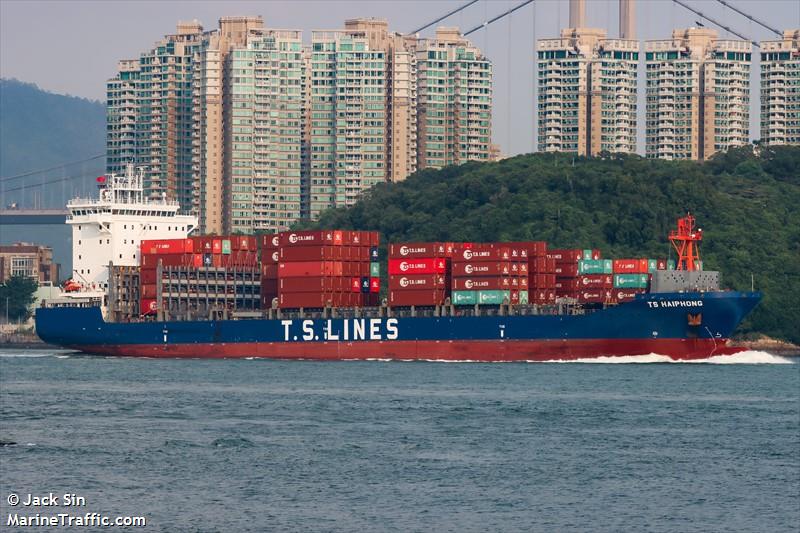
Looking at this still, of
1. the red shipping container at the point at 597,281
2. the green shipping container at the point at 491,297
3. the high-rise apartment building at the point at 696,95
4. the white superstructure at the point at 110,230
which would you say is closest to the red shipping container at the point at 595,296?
the red shipping container at the point at 597,281

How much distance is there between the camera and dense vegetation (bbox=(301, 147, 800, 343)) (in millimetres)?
108812

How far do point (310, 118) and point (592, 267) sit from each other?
269ft

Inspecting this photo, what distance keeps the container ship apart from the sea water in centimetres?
646

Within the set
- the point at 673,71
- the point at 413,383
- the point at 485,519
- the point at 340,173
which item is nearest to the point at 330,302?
the point at 413,383

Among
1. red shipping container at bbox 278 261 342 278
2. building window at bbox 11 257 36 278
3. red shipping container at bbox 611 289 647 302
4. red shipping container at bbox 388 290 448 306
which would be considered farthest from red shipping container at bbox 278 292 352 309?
building window at bbox 11 257 36 278

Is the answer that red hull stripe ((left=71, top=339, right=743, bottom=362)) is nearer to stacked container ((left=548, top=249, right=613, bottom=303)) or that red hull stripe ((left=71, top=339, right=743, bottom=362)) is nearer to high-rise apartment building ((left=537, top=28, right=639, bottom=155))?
stacked container ((left=548, top=249, right=613, bottom=303))

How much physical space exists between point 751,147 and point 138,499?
121 meters

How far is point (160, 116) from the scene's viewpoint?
531 feet

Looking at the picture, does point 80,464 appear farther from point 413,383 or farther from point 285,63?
point 285,63

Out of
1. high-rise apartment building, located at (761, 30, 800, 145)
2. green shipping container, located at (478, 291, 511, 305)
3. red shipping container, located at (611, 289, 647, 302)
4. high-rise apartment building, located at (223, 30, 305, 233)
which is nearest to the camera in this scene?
green shipping container, located at (478, 291, 511, 305)

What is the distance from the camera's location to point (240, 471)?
117 ft

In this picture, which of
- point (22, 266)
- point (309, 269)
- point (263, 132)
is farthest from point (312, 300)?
point (263, 132)

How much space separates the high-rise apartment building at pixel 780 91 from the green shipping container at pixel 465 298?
95948mm

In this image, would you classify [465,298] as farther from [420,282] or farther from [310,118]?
[310,118]
